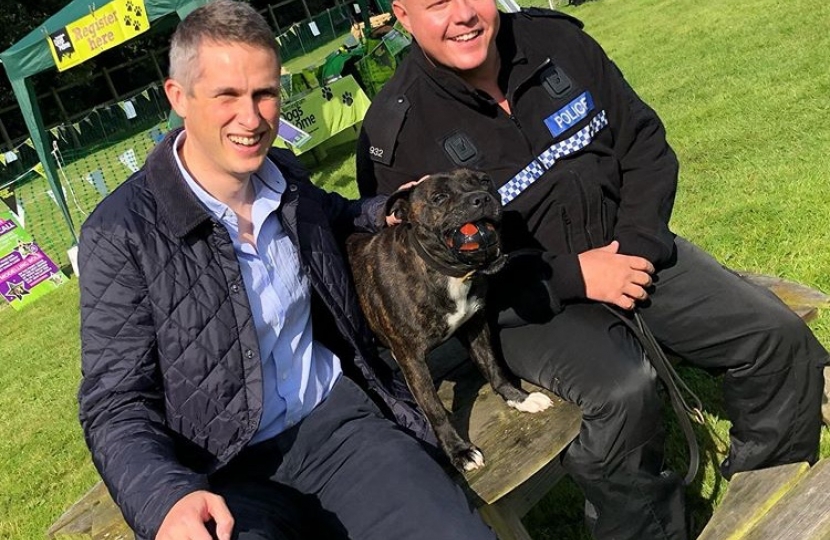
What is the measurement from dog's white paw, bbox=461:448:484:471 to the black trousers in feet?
0.99

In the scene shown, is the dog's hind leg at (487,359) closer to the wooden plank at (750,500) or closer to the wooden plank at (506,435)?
the wooden plank at (506,435)

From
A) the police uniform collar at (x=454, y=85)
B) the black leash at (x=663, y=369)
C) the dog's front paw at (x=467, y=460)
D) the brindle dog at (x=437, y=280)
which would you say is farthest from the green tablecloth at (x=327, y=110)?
the dog's front paw at (x=467, y=460)

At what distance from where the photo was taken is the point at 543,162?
2.76 metres

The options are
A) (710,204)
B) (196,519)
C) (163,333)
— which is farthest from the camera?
(710,204)

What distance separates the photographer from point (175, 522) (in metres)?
1.67

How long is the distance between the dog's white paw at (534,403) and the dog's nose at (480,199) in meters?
0.76

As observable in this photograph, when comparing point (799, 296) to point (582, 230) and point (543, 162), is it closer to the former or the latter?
point (582, 230)

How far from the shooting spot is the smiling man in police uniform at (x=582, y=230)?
103 inches

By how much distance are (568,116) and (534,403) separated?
→ 1.09 meters

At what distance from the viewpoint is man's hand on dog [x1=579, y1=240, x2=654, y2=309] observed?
2.66 meters

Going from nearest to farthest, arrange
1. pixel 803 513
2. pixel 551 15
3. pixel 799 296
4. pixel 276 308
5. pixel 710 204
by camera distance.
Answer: pixel 276 308 → pixel 803 513 → pixel 551 15 → pixel 799 296 → pixel 710 204

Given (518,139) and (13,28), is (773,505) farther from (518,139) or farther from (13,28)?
(13,28)

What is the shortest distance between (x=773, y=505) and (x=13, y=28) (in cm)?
3304

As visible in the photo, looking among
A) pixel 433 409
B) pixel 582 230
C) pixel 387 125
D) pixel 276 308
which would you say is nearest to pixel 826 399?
pixel 582 230
